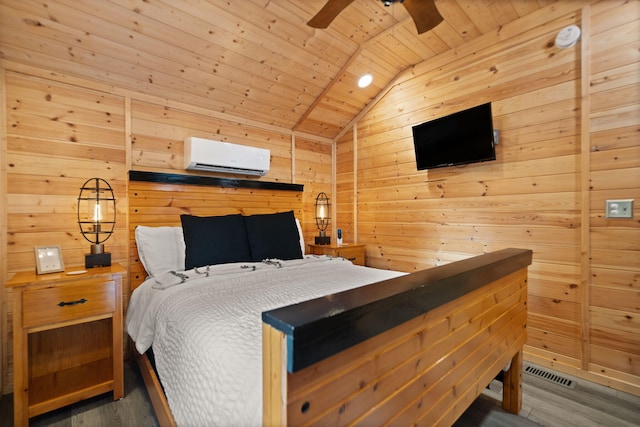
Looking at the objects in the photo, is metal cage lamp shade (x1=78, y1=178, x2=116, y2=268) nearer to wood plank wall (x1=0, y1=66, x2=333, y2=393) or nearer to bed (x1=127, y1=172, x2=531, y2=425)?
wood plank wall (x1=0, y1=66, x2=333, y2=393)

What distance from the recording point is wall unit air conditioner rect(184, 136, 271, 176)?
102 inches

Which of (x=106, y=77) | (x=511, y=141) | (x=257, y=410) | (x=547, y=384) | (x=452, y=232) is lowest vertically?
(x=547, y=384)

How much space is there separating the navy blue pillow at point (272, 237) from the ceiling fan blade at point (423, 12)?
1845 millimetres

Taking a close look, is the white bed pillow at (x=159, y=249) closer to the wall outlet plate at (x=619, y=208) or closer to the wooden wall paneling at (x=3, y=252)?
the wooden wall paneling at (x=3, y=252)

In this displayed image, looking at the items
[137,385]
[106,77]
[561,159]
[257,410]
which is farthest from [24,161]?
[561,159]

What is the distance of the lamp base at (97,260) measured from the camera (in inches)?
77.0

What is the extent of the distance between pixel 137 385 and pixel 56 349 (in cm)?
64

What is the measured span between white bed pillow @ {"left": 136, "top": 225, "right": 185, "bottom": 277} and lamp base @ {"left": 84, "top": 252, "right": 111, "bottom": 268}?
0.22 m

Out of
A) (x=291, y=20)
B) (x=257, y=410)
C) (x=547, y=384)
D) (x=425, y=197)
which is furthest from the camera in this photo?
(x=425, y=197)

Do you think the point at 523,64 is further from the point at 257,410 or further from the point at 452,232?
the point at 257,410

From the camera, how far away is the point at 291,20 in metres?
2.30

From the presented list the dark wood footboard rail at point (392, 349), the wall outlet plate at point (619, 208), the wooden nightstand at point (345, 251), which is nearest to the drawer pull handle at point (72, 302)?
the dark wood footboard rail at point (392, 349)

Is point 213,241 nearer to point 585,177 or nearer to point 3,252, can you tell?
point 3,252

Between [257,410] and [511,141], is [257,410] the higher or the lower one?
the lower one
